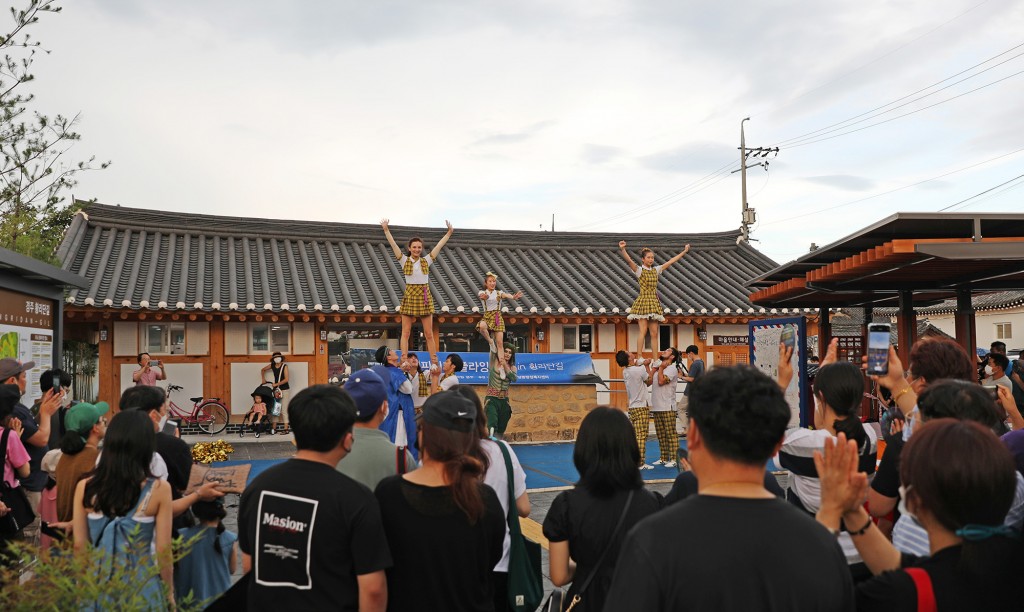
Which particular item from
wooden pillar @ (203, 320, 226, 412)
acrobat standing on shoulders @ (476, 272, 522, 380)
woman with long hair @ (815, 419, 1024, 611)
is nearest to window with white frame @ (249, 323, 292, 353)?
wooden pillar @ (203, 320, 226, 412)

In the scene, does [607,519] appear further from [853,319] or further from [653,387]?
[853,319]

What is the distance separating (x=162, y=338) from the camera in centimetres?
1697

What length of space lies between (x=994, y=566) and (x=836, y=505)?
18.2 inches

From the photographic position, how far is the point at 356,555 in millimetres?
2750

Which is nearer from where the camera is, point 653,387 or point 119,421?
point 119,421

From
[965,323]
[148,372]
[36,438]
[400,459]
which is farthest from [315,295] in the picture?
[400,459]

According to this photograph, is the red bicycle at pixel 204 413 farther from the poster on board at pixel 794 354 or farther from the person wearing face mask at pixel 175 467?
the person wearing face mask at pixel 175 467

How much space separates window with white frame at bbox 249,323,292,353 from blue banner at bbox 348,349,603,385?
2.31 m

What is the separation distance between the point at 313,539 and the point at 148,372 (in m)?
14.0

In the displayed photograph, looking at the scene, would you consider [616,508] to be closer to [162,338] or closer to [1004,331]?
[162,338]

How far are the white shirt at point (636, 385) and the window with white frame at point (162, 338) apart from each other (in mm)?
10955

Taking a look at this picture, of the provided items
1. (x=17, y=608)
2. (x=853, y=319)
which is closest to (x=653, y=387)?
(x=17, y=608)

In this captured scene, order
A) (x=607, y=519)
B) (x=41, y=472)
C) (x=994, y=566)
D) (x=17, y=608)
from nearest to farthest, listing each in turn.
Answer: (x=994, y=566)
(x=17, y=608)
(x=607, y=519)
(x=41, y=472)

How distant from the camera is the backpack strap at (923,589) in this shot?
2018 mm
